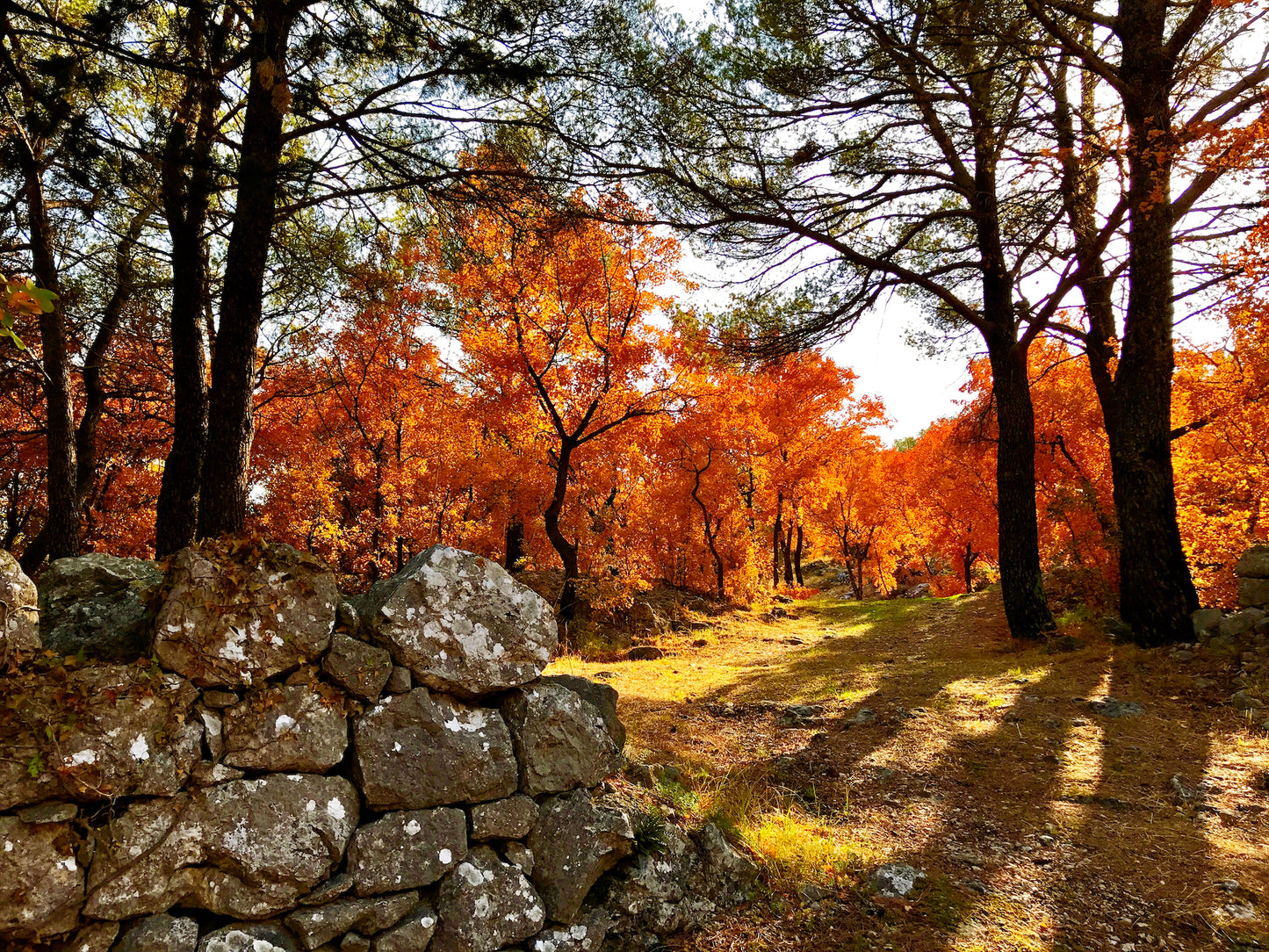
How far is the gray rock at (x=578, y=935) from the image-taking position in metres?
2.83

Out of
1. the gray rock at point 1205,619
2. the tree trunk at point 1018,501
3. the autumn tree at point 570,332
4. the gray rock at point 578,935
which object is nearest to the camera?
the gray rock at point 578,935

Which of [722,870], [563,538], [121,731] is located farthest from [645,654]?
[121,731]

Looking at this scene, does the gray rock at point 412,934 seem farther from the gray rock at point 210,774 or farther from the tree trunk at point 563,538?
the tree trunk at point 563,538

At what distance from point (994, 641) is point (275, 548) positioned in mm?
10018

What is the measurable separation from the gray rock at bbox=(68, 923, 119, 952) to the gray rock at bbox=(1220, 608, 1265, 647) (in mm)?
9026

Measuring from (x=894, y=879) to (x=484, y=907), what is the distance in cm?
221

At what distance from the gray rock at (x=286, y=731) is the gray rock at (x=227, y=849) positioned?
70 millimetres

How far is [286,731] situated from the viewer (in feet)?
8.46

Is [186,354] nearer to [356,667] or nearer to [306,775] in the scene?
[356,667]

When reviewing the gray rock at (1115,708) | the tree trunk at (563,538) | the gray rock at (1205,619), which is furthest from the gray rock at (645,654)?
the gray rock at (1205,619)

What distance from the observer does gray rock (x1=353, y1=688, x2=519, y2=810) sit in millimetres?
2715

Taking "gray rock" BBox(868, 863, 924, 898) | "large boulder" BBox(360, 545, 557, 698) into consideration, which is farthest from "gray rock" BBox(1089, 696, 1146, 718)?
"large boulder" BBox(360, 545, 557, 698)

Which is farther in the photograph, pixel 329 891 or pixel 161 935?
pixel 329 891

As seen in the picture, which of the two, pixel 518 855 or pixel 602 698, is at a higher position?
pixel 602 698
